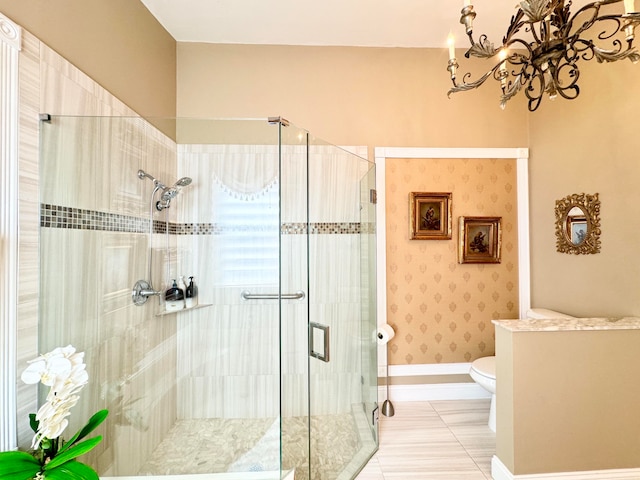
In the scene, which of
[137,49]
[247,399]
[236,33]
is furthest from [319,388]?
[236,33]

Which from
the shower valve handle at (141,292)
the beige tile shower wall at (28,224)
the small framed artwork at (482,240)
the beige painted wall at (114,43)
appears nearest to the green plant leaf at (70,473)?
the beige tile shower wall at (28,224)

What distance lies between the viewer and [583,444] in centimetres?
159

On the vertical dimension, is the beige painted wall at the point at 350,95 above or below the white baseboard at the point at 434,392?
above

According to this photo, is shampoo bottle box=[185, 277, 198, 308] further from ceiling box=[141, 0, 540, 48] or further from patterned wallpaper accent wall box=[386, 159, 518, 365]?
ceiling box=[141, 0, 540, 48]

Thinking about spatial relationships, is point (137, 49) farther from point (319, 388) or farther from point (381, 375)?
point (381, 375)

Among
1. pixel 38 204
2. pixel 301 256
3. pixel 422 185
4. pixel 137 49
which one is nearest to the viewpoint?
pixel 38 204

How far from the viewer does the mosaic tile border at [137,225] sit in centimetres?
132

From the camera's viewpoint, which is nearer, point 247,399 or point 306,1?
point 247,399

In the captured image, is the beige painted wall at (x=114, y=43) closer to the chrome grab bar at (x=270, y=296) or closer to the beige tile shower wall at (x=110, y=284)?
the beige tile shower wall at (x=110, y=284)

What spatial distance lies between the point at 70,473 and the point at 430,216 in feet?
8.02

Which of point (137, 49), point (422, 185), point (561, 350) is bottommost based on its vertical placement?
point (561, 350)

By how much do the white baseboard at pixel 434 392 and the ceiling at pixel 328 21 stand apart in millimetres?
2737

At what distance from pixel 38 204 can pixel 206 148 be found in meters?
0.83

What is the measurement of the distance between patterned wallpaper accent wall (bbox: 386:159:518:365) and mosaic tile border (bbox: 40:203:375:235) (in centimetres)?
56
